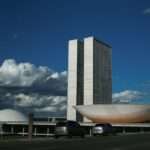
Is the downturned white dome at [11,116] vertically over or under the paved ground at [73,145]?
over

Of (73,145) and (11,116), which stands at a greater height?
(11,116)

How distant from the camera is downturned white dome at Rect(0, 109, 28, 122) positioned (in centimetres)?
15931

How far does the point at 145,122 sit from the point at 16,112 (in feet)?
176

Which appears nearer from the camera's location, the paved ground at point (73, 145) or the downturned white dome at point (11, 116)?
the paved ground at point (73, 145)

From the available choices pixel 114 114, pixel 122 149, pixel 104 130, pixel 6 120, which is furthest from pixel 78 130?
pixel 6 120

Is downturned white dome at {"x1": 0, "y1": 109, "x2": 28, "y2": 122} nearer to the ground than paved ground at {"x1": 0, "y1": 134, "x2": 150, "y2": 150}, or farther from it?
farther from it

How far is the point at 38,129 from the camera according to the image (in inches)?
6501

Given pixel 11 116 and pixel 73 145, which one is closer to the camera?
pixel 73 145

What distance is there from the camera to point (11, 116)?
6334 inches

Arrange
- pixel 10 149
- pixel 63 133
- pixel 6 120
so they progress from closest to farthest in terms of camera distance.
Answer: pixel 10 149 < pixel 63 133 < pixel 6 120

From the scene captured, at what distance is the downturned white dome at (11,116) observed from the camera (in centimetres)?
15931

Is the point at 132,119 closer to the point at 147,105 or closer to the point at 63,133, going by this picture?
the point at 147,105

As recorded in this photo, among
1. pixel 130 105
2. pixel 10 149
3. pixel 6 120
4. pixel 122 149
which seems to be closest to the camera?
pixel 10 149

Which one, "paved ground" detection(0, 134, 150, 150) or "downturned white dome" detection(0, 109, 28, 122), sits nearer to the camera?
"paved ground" detection(0, 134, 150, 150)
